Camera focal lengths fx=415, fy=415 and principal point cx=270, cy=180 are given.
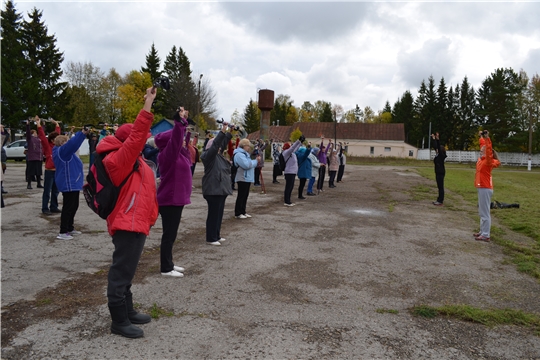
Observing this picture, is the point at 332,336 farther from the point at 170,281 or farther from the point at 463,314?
the point at 170,281

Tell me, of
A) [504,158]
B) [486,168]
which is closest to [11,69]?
[486,168]

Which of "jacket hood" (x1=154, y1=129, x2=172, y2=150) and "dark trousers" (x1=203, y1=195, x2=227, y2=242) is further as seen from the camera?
"dark trousers" (x1=203, y1=195, x2=227, y2=242)

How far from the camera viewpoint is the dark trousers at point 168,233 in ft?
18.2

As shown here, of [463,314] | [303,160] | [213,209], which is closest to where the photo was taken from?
[463,314]

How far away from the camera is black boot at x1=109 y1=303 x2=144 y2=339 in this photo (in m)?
3.70

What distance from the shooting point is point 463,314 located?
4.41 meters

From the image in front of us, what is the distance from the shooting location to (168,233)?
562 centimetres

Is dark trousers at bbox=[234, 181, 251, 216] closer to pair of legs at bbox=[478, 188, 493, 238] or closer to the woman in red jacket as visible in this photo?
pair of legs at bbox=[478, 188, 493, 238]

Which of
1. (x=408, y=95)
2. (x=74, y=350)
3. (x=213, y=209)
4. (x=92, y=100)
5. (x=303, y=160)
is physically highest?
(x=408, y=95)

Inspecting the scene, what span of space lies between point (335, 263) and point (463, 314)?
7.45 ft

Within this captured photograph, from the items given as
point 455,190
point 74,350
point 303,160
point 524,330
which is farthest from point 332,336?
point 455,190

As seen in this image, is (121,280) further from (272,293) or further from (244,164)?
(244,164)

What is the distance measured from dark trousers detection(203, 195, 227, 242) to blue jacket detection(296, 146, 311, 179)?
6817 mm

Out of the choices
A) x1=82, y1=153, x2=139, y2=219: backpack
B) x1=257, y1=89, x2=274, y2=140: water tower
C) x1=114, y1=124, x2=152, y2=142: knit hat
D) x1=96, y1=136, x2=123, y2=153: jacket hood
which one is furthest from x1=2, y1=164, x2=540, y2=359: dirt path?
x1=257, y1=89, x2=274, y2=140: water tower
